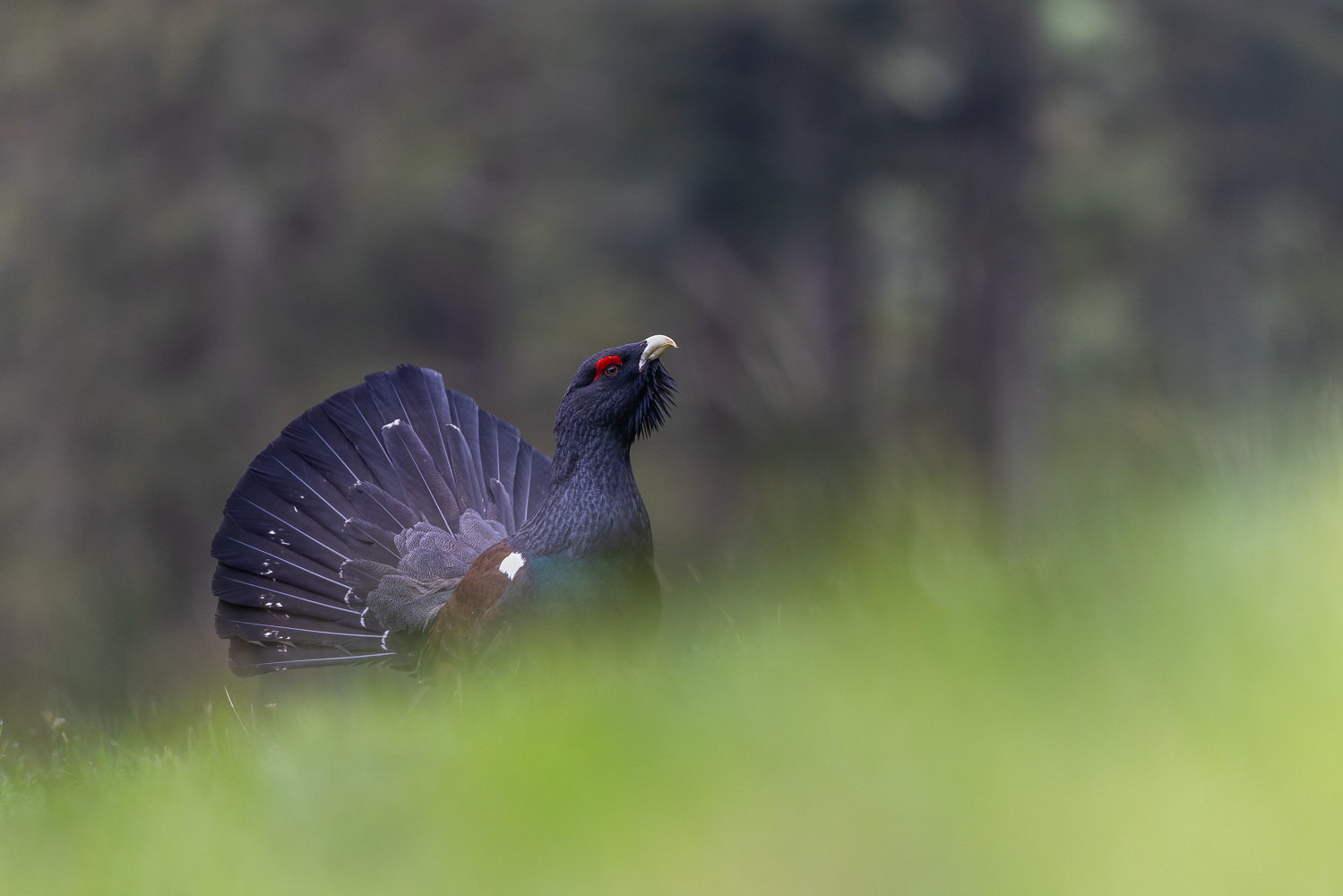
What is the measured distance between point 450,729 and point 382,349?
18895 millimetres

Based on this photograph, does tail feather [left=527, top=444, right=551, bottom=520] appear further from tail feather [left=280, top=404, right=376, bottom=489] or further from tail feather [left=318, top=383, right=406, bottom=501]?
tail feather [left=280, top=404, right=376, bottom=489]

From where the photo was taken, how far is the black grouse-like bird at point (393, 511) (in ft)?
17.7

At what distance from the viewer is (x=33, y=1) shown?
18922 mm

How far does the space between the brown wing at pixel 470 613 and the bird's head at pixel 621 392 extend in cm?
60

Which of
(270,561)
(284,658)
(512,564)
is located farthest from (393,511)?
(512,564)

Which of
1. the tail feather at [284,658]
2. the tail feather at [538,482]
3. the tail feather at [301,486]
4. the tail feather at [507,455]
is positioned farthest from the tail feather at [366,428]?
the tail feather at [284,658]

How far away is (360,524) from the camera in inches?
252

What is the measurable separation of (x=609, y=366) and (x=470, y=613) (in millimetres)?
1136

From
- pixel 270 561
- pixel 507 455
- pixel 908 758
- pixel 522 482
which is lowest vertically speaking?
pixel 908 758

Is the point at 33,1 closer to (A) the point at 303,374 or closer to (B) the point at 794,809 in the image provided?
(A) the point at 303,374

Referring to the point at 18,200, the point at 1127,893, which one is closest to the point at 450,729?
the point at 1127,893

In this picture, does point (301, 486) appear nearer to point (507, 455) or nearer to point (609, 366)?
point (507, 455)

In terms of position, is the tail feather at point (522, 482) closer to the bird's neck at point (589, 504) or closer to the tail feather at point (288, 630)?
the tail feather at point (288, 630)

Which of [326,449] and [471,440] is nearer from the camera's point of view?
[326,449]
